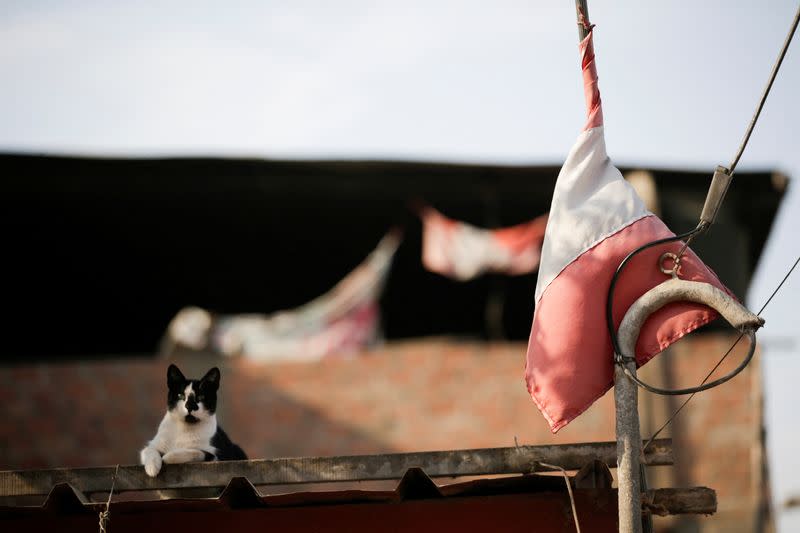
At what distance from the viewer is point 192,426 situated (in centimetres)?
487

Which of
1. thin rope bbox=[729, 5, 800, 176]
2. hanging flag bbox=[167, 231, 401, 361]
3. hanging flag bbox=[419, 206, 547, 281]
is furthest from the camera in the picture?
hanging flag bbox=[419, 206, 547, 281]

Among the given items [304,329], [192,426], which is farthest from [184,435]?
[304,329]

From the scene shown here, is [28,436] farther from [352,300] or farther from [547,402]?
[547,402]

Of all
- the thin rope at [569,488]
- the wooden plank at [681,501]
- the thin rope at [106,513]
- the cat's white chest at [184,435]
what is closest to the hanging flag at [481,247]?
the cat's white chest at [184,435]

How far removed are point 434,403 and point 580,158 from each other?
7.44 meters

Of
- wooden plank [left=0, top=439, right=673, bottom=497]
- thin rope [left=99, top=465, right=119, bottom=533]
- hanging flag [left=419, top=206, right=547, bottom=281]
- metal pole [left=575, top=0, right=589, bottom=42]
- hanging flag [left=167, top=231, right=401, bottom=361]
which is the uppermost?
hanging flag [left=419, top=206, right=547, bottom=281]

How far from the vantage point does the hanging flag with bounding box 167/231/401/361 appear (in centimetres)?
1145

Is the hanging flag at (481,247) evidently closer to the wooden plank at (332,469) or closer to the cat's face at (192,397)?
the cat's face at (192,397)

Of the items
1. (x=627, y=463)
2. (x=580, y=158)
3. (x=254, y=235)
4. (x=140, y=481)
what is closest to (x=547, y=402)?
(x=627, y=463)

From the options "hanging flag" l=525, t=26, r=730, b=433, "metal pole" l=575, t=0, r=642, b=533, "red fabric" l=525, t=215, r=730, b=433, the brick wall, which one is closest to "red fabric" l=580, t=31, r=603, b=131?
"hanging flag" l=525, t=26, r=730, b=433

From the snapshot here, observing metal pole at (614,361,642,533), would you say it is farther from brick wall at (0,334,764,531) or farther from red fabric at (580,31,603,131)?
brick wall at (0,334,764,531)

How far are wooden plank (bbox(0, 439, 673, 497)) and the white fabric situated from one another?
27.0 inches

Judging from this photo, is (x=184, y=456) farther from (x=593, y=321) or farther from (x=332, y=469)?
(x=593, y=321)

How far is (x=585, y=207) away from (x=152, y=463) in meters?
2.17
